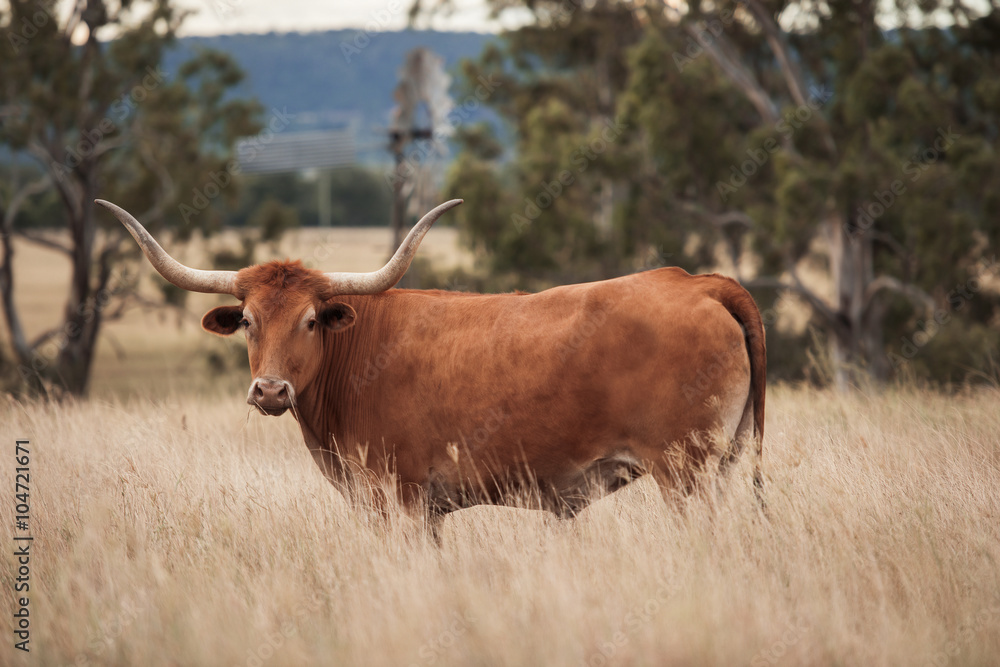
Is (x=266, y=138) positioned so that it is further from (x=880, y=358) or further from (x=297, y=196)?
(x=297, y=196)

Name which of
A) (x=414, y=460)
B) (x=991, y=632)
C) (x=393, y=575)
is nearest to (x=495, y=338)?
(x=414, y=460)

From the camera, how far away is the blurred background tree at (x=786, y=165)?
14.2 meters

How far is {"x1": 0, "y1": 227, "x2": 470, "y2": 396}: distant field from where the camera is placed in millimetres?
21500

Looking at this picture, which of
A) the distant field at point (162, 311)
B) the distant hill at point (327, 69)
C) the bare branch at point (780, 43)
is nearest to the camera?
the bare branch at point (780, 43)

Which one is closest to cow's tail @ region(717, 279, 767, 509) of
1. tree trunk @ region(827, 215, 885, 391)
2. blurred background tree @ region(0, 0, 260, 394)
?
tree trunk @ region(827, 215, 885, 391)

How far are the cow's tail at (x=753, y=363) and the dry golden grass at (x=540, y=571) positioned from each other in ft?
0.63

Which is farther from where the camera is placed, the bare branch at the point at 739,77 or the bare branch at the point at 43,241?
the bare branch at the point at 43,241

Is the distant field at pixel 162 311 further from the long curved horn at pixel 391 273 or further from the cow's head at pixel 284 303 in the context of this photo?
the long curved horn at pixel 391 273

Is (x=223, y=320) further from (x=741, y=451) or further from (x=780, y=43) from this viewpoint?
(x=780, y=43)

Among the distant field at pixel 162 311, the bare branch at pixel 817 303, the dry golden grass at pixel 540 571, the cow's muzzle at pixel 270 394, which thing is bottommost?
the distant field at pixel 162 311

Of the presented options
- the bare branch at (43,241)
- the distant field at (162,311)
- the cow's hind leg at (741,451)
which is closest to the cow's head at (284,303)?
the cow's hind leg at (741,451)

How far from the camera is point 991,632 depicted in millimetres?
3168

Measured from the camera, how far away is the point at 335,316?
4.74 m

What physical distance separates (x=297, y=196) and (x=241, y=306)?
4986 cm
